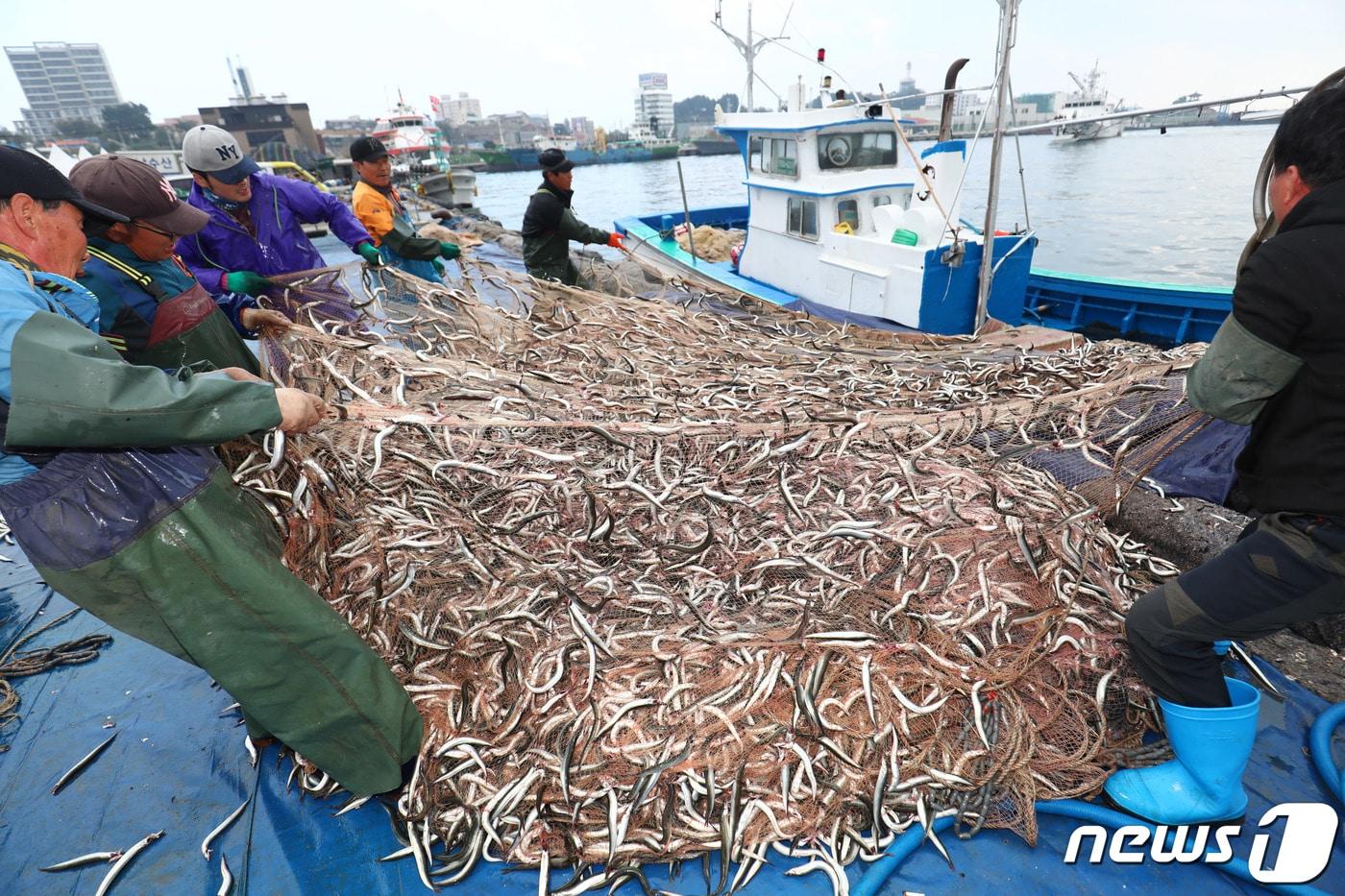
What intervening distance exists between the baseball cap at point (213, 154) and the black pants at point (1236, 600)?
513 cm

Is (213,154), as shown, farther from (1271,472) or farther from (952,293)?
(952,293)

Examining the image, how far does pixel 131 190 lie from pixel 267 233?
5.45 ft

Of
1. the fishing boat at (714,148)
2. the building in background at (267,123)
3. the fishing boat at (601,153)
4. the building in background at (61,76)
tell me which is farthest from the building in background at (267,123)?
the building in background at (61,76)

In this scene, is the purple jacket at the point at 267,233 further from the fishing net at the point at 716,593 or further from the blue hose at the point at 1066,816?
the blue hose at the point at 1066,816

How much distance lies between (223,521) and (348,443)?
589 mm

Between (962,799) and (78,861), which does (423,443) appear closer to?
(78,861)

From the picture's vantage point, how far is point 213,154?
155 inches

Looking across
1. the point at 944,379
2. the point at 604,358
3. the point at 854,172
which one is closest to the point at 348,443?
the point at 604,358

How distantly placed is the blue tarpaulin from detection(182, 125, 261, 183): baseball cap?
3.04m

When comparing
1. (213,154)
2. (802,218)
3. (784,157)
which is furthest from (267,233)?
(784,157)

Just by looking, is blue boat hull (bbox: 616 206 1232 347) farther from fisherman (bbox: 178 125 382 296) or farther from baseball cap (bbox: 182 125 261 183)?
baseball cap (bbox: 182 125 261 183)

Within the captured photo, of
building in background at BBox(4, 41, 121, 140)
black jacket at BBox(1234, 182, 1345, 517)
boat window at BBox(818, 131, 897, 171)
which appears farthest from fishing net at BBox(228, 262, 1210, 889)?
building in background at BBox(4, 41, 121, 140)

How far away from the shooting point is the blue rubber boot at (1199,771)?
6.79 feet

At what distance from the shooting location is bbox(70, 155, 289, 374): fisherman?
9.45 ft
